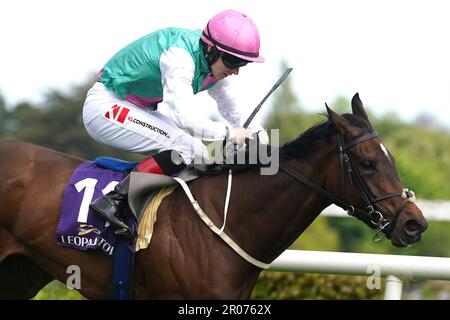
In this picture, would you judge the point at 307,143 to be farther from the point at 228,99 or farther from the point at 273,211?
the point at 228,99

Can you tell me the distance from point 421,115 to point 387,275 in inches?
3604

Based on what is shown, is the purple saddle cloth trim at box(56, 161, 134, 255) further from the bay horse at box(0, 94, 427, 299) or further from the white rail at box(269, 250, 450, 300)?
the white rail at box(269, 250, 450, 300)

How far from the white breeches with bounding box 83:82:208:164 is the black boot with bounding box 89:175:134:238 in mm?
334

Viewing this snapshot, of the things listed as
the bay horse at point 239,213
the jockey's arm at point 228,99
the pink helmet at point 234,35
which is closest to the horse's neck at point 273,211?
the bay horse at point 239,213

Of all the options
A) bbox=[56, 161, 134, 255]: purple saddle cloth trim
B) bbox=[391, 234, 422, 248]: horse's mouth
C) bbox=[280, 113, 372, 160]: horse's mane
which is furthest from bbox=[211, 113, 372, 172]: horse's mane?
bbox=[56, 161, 134, 255]: purple saddle cloth trim

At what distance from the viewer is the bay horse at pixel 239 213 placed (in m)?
4.16

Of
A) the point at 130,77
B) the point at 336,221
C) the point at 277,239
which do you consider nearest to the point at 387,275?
the point at 277,239

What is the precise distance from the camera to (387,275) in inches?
215

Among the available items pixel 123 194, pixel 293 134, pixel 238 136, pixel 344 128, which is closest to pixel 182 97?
pixel 238 136

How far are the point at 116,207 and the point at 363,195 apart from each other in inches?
52.3

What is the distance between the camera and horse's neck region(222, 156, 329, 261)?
4.32 m

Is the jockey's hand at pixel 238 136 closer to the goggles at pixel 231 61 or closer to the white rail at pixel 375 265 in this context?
the goggles at pixel 231 61

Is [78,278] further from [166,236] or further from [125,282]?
[166,236]

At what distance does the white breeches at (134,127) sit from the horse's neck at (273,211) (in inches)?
16.5
